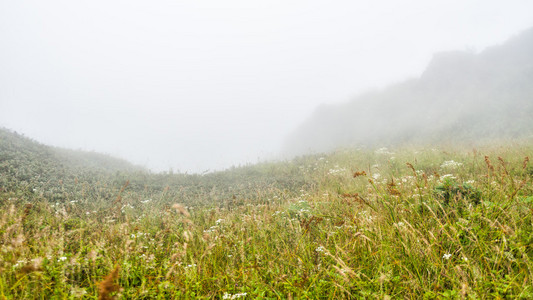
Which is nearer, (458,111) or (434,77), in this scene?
(458,111)

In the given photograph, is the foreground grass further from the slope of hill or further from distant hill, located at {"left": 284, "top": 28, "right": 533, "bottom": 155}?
distant hill, located at {"left": 284, "top": 28, "right": 533, "bottom": 155}

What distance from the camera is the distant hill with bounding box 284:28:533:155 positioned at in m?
20.0

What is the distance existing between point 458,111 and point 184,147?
76169 mm

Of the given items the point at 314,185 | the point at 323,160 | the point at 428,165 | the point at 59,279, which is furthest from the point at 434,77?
the point at 59,279

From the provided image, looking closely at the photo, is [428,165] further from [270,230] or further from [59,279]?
[59,279]

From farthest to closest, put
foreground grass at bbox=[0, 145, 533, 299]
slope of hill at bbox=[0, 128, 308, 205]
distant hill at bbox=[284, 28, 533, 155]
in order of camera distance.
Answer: distant hill at bbox=[284, 28, 533, 155] < slope of hill at bbox=[0, 128, 308, 205] < foreground grass at bbox=[0, 145, 533, 299]

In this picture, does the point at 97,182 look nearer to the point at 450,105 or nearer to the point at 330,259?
the point at 330,259

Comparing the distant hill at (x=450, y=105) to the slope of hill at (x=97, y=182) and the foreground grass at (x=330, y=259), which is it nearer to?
the slope of hill at (x=97, y=182)

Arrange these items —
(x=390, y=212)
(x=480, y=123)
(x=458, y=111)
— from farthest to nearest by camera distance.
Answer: (x=458, y=111) → (x=480, y=123) → (x=390, y=212)

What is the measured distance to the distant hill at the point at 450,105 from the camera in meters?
20.0


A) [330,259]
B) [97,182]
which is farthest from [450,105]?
[97,182]

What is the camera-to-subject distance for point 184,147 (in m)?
85.6

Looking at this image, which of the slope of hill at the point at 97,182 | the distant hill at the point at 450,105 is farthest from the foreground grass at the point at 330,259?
the distant hill at the point at 450,105

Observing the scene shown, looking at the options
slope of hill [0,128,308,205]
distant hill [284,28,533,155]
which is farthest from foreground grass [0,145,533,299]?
distant hill [284,28,533,155]
